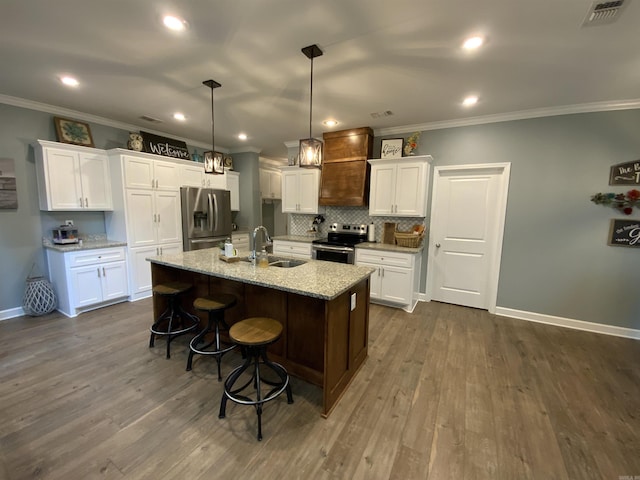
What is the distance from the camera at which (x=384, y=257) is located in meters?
3.89

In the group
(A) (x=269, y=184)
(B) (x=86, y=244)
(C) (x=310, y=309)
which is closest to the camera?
(C) (x=310, y=309)

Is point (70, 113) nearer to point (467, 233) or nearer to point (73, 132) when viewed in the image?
point (73, 132)

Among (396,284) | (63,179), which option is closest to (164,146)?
(63,179)

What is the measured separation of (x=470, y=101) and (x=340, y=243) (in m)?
2.47

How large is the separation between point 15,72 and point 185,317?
9.47 feet

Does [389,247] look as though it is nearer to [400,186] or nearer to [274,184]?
[400,186]

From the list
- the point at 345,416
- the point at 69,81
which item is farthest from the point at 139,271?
the point at 345,416

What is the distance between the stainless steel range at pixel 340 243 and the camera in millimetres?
4121

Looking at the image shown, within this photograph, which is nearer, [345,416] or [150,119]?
[345,416]

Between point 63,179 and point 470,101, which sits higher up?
point 470,101

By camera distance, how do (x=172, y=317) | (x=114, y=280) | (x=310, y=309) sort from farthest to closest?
(x=114, y=280), (x=172, y=317), (x=310, y=309)

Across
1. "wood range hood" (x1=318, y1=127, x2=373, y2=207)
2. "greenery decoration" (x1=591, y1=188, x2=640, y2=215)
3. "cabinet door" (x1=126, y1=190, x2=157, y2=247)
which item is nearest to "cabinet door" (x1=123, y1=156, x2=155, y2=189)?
"cabinet door" (x1=126, y1=190, x2=157, y2=247)

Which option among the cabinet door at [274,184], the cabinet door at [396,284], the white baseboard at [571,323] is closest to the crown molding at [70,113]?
the cabinet door at [274,184]

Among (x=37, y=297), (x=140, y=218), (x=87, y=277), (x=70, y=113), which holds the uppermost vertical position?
(x=70, y=113)
